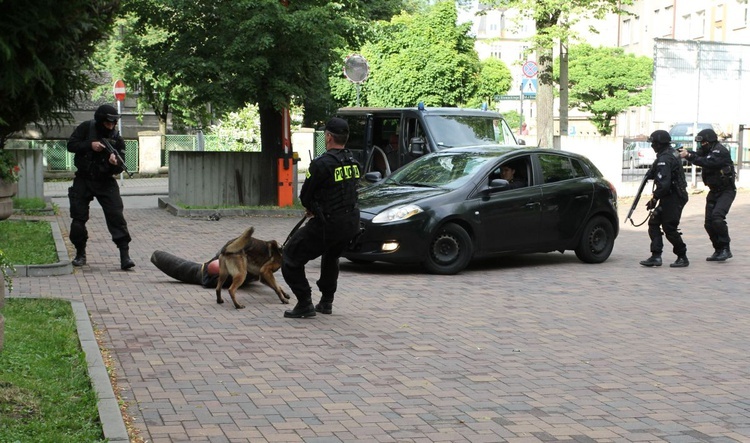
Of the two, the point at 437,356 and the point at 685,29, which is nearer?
the point at 437,356

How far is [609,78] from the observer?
5531cm

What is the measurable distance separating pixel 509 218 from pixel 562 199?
3.01ft

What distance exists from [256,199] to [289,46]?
3414 mm

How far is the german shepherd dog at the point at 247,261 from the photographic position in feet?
32.6

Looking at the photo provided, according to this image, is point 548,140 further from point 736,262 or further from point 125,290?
point 125,290

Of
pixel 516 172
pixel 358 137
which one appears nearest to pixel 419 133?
pixel 358 137

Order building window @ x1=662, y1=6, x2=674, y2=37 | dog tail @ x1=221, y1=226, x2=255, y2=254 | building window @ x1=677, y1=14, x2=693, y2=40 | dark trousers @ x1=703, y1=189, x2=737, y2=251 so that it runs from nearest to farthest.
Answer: dog tail @ x1=221, y1=226, x2=255, y2=254 < dark trousers @ x1=703, y1=189, x2=737, y2=251 < building window @ x1=677, y1=14, x2=693, y2=40 < building window @ x1=662, y1=6, x2=674, y2=37

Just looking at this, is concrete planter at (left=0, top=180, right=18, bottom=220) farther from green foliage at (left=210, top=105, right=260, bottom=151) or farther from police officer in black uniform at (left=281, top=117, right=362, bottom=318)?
green foliage at (left=210, top=105, right=260, bottom=151)

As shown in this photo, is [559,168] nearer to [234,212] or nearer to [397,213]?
[397,213]

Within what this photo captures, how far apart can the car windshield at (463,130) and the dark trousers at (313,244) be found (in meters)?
9.20

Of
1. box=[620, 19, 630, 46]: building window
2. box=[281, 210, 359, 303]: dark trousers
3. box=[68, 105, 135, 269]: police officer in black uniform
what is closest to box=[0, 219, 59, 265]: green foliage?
box=[68, 105, 135, 269]: police officer in black uniform

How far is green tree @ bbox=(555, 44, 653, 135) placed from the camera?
5488 centimetres

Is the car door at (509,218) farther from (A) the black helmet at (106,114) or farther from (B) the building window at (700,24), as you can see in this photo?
(B) the building window at (700,24)

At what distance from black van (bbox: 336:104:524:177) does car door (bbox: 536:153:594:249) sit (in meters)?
3.97
